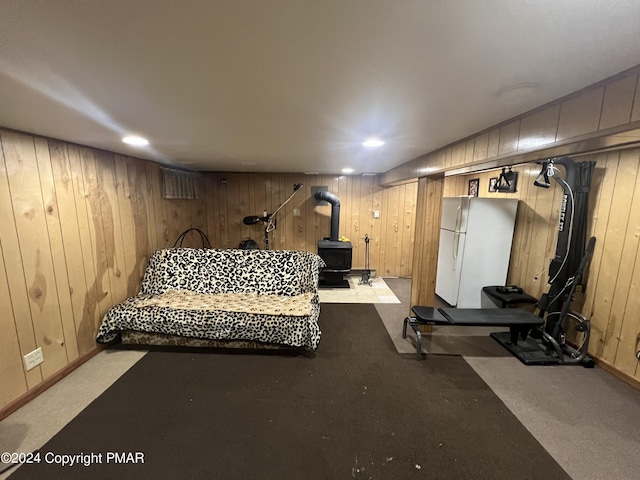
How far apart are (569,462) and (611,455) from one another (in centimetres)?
30

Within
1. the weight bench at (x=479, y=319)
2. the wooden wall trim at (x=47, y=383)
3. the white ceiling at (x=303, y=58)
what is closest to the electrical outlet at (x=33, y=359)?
the wooden wall trim at (x=47, y=383)

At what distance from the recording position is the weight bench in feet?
8.29

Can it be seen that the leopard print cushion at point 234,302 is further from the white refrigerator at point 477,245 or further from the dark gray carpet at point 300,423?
the white refrigerator at point 477,245

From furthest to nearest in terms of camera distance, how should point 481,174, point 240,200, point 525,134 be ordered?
point 240,200 → point 481,174 → point 525,134

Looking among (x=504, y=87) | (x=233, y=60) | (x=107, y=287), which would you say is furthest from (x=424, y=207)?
(x=107, y=287)

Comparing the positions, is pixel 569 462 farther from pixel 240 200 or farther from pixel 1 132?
pixel 240 200

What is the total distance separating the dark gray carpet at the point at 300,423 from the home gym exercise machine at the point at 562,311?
0.49 metres

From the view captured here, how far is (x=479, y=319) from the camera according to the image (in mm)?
2574

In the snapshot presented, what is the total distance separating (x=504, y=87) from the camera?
3.47ft

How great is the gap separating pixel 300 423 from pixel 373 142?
216cm

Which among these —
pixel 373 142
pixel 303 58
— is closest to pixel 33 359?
pixel 303 58

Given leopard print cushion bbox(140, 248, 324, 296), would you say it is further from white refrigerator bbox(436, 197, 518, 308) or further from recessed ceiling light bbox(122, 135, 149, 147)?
white refrigerator bbox(436, 197, 518, 308)

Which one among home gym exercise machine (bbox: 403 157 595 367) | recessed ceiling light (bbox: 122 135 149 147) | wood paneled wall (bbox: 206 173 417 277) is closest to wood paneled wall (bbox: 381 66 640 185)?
home gym exercise machine (bbox: 403 157 595 367)

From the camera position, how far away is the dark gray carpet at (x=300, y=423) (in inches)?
58.2
